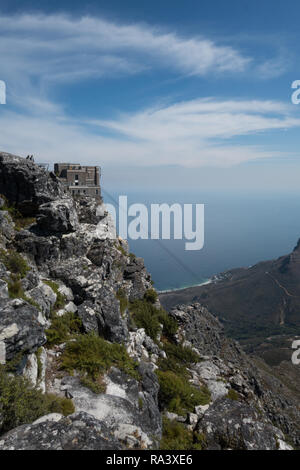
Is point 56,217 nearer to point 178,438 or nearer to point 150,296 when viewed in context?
point 150,296

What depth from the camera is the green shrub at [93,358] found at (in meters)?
11.6

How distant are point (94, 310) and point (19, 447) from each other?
32.0 feet

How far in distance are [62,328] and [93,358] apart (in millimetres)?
2702

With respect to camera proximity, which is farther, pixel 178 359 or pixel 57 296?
pixel 178 359

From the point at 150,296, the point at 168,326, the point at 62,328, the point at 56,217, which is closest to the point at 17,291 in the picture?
the point at 62,328

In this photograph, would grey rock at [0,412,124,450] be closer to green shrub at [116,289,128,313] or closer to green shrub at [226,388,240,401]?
green shrub at [116,289,128,313]

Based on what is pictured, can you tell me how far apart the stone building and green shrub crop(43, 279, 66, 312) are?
21824mm

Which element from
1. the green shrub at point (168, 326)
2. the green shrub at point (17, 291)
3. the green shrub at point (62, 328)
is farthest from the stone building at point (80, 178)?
the green shrub at point (17, 291)

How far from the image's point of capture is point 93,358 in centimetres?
1207

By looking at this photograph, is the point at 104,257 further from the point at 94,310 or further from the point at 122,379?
the point at 122,379

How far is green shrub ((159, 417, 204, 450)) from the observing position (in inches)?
386

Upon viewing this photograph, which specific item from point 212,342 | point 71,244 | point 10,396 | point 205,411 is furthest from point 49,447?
point 212,342
